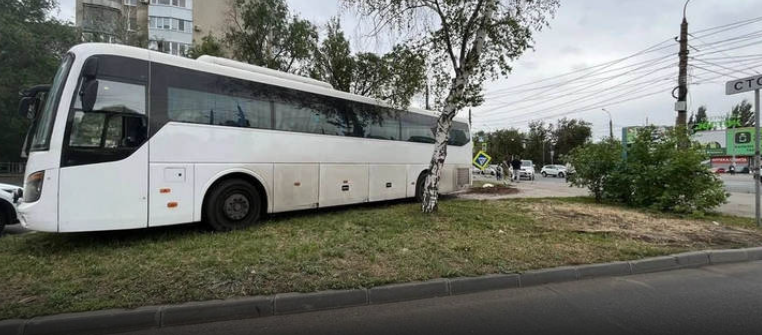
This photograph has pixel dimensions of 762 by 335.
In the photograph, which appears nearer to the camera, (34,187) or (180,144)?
(34,187)

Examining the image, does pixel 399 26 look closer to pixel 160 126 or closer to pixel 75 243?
pixel 160 126

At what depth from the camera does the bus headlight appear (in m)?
5.17

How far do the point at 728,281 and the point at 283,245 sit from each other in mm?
6048

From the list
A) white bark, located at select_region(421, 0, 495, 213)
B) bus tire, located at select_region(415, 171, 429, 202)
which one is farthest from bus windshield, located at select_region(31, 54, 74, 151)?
bus tire, located at select_region(415, 171, 429, 202)

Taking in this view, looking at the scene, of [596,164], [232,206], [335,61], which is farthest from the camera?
[335,61]

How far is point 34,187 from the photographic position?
207 inches

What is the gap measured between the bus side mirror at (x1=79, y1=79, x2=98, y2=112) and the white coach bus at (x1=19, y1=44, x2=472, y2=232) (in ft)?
0.05

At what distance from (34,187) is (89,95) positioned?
4.91ft

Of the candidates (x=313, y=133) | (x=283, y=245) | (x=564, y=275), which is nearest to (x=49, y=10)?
(x=313, y=133)

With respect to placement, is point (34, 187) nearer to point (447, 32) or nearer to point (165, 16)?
point (447, 32)

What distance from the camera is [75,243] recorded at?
19.4ft

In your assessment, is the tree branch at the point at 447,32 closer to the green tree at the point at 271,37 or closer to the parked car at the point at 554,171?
the green tree at the point at 271,37

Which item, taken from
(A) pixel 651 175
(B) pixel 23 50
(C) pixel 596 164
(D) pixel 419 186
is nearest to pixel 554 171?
(C) pixel 596 164

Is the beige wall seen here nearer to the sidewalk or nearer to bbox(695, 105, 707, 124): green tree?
the sidewalk
